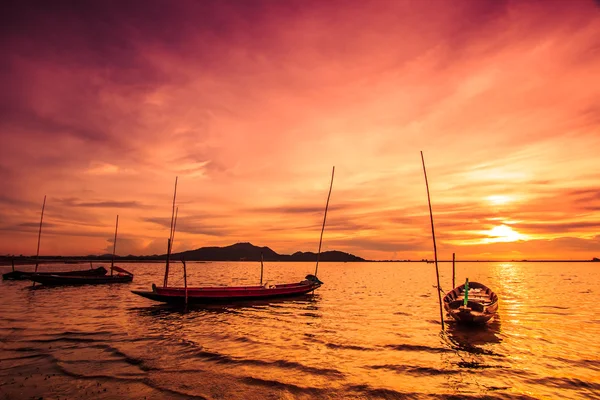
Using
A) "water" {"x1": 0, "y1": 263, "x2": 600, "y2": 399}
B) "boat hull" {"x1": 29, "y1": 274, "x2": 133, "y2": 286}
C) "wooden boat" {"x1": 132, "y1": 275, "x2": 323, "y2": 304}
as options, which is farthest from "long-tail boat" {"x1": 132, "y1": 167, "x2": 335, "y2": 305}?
"boat hull" {"x1": 29, "y1": 274, "x2": 133, "y2": 286}

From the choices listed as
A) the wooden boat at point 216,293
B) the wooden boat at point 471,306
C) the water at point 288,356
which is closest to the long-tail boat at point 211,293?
the wooden boat at point 216,293

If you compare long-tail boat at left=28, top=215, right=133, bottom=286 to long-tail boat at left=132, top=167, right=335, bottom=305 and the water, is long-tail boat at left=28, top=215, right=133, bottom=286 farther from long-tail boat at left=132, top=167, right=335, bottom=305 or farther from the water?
long-tail boat at left=132, top=167, right=335, bottom=305

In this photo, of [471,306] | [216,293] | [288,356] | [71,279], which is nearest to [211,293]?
[216,293]

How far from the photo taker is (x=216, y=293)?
33.3 meters

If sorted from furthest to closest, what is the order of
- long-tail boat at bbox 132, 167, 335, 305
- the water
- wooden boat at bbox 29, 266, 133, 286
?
wooden boat at bbox 29, 266, 133, 286 < long-tail boat at bbox 132, 167, 335, 305 < the water

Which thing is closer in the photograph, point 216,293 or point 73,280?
point 216,293

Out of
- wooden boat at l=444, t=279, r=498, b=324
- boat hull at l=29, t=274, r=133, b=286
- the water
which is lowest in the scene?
boat hull at l=29, t=274, r=133, b=286

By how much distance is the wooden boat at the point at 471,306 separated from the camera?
23062mm

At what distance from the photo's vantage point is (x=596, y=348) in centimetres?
1881

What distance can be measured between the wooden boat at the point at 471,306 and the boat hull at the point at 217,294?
18266 millimetres

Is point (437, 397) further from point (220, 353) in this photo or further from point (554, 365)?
point (220, 353)

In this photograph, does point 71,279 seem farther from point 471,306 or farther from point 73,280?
point 471,306

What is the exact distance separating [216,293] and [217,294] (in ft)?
0.53

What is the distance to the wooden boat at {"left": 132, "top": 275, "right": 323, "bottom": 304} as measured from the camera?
1226 inches
